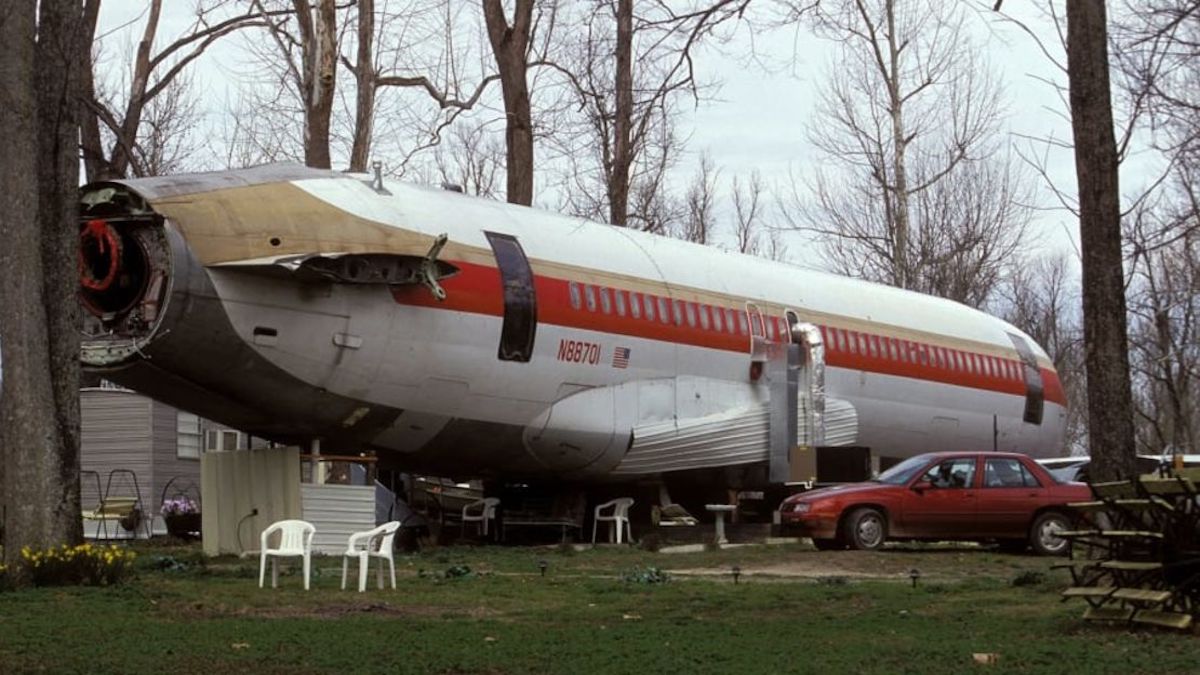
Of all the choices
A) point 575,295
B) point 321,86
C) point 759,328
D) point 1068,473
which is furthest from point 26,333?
point 1068,473

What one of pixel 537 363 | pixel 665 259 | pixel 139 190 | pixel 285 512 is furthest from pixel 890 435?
pixel 139 190

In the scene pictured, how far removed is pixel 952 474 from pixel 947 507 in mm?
534

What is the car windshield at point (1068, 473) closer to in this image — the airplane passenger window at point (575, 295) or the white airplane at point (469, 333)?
the white airplane at point (469, 333)

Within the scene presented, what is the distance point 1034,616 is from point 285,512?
11.2m

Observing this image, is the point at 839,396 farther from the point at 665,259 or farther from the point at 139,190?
the point at 139,190

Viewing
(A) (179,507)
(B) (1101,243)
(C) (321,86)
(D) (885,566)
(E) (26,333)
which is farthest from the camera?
(A) (179,507)

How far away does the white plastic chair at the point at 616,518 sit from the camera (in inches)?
1104

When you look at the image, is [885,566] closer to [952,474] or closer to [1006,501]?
[952,474]

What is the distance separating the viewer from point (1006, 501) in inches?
966

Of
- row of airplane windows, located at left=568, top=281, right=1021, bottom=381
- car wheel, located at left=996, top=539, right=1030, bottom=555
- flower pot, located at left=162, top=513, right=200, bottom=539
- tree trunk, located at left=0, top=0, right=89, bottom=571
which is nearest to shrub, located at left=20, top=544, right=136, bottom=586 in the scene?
tree trunk, located at left=0, top=0, right=89, bottom=571

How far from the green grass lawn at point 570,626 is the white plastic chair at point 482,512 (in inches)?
262

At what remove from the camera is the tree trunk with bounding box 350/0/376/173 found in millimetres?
33094

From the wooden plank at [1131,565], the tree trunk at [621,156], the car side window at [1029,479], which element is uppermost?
the tree trunk at [621,156]

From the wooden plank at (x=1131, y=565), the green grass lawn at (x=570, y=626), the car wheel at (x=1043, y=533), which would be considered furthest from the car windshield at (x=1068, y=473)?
the wooden plank at (x=1131, y=565)
